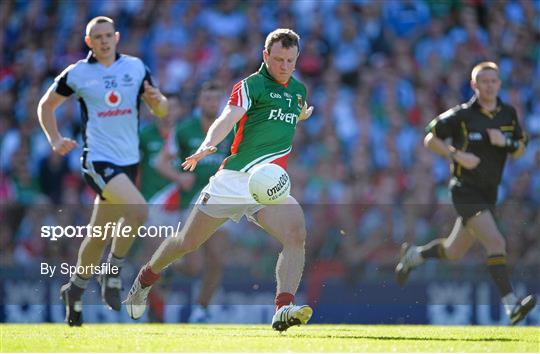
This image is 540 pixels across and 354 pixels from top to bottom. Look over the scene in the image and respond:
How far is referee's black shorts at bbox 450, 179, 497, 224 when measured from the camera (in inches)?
493

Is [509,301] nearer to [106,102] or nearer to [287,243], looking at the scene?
[287,243]

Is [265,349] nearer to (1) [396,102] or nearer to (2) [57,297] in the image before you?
(2) [57,297]

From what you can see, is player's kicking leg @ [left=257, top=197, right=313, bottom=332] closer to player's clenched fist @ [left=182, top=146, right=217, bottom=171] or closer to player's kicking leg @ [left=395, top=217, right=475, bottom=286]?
player's clenched fist @ [left=182, top=146, right=217, bottom=171]

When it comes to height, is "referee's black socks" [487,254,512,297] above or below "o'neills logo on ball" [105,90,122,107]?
below

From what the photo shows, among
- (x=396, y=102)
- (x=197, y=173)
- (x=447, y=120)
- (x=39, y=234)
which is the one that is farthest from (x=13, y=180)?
(x=447, y=120)

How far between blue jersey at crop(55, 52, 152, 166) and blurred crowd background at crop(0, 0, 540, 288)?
A: 3866 millimetres

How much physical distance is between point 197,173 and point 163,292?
1434 mm

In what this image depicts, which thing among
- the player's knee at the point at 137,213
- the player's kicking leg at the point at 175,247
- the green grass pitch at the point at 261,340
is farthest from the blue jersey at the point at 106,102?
the green grass pitch at the point at 261,340

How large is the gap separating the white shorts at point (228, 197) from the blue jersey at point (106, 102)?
73.6 inches

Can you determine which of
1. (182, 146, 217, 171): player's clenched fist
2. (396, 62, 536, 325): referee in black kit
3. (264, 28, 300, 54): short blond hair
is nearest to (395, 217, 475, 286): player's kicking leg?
(396, 62, 536, 325): referee in black kit

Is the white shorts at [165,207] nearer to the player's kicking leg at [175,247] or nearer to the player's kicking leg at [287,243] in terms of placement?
the player's kicking leg at [175,247]

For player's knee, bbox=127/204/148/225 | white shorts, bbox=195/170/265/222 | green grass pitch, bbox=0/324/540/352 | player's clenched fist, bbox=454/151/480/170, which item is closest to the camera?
green grass pitch, bbox=0/324/540/352

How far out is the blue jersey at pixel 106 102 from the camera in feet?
37.3

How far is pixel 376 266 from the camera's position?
14.3m
